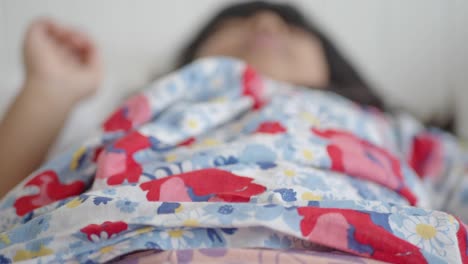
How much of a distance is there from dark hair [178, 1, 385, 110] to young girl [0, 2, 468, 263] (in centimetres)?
21

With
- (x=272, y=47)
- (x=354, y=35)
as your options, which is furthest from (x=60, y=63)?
(x=354, y=35)

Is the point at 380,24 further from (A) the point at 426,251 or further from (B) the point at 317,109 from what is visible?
(A) the point at 426,251

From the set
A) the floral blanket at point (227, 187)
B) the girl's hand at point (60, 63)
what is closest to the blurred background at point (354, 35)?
the girl's hand at point (60, 63)

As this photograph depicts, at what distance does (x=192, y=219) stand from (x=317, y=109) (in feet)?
1.30

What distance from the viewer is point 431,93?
1.22 meters

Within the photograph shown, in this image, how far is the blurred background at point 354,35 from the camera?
1146mm

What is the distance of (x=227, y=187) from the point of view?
44 cm

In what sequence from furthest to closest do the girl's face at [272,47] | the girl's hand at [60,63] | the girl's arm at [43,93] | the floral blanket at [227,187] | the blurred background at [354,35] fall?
the blurred background at [354,35]
the girl's face at [272,47]
the girl's hand at [60,63]
the girl's arm at [43,93]
the floral blanket at [227,187]

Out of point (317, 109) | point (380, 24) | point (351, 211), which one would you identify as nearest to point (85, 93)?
point (317, 109)

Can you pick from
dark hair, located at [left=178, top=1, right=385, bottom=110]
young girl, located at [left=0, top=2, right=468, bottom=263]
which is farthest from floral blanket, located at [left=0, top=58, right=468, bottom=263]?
dark hair, located at [left=178, top=1, right=385, bottom=110]

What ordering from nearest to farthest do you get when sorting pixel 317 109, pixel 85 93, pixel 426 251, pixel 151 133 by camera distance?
pixel 426 251 < pixel 151 133 < pixel 317 109 < pixel 85 93

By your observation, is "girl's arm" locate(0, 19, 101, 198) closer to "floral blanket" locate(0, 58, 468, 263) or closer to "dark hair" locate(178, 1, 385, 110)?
"floral blanket" locate(0, 58, 468, 263)

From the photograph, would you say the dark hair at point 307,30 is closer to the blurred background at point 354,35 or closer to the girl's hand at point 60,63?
the blurred background at point 354,35

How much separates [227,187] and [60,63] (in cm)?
55
